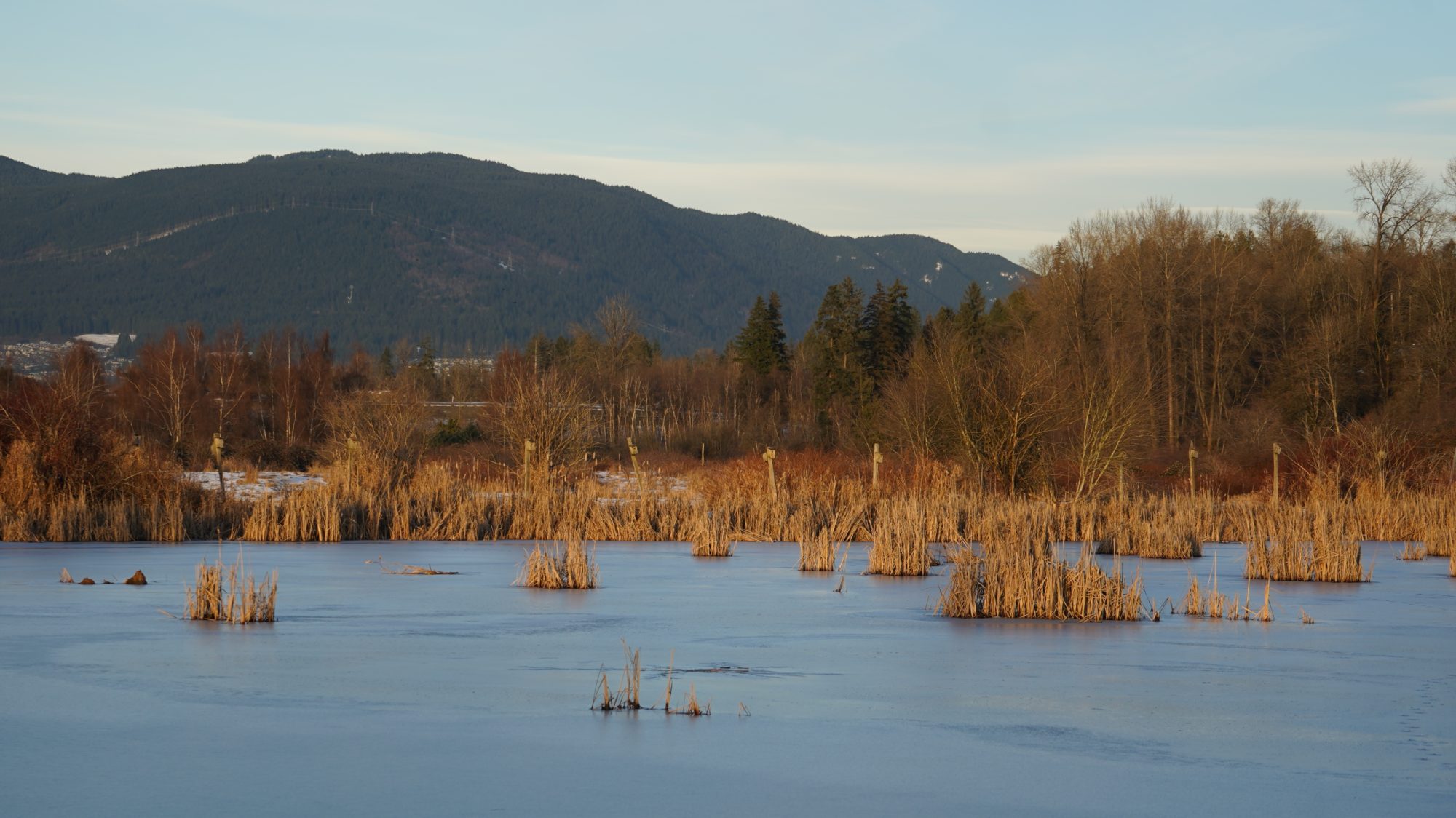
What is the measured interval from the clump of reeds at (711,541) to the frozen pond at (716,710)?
5.62 m

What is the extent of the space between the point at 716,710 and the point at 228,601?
5.65 meters

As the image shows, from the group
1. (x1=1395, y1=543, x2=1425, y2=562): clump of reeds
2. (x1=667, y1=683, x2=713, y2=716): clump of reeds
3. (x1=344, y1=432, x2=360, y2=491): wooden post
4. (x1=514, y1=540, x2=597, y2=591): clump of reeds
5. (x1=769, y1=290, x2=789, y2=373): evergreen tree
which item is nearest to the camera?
(x1=667, y1=683, x2=713, y2=716): clump of reeds

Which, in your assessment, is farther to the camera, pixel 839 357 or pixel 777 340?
pixel 777 340

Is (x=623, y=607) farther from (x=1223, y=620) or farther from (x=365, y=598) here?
(x=1223, y=620)

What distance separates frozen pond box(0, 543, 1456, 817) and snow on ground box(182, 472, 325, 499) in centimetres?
1933

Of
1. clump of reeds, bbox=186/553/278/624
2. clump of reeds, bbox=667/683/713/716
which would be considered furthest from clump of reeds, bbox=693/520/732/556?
clump of reeds, bbox=667/683/713/716

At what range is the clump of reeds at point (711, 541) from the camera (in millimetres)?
20109

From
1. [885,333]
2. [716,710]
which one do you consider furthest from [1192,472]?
[885,333]

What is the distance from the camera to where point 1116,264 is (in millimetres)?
62812

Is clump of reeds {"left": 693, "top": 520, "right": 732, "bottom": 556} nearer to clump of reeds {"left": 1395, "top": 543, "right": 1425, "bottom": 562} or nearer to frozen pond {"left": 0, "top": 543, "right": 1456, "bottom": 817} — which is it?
frozen pond {"left": 0, "top": 543, "right": 1456, "bottom": 817}

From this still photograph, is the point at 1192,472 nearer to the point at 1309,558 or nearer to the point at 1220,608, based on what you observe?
the point at 1309,558

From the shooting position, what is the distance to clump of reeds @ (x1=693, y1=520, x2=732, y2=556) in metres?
20.1

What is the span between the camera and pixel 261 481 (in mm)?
39344

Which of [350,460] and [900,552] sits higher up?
[350,460]
